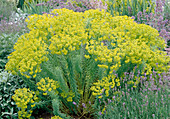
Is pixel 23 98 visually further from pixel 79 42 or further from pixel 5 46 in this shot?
pixel 5 46

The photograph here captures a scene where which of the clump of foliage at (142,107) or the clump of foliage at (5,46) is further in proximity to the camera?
the clump of foliage at (5,46)

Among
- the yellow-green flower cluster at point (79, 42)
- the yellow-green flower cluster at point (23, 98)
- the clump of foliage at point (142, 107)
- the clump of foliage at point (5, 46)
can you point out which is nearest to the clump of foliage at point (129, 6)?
the yellow-green flower cluster at point (79, 42)

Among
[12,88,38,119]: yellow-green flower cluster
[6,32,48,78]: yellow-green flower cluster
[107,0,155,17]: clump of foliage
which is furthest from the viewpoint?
[107,0,155,17]: clump of foliage

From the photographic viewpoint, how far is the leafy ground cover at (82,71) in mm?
2281

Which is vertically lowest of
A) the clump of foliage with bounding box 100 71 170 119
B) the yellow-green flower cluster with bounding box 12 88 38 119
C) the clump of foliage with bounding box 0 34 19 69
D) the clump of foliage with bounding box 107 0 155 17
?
the clump of foliage with bounding box 100 71 170 119

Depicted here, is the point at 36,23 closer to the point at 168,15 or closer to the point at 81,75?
the point at 81,75

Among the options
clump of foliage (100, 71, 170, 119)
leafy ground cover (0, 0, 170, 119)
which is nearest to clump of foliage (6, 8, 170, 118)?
leafy ground cover (0, 0, 170, 119)

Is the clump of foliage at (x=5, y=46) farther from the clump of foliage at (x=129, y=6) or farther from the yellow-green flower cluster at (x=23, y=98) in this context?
the clump of foliage at (x=129, y=6)

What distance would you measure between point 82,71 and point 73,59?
525 millimetres

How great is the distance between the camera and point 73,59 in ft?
7.89

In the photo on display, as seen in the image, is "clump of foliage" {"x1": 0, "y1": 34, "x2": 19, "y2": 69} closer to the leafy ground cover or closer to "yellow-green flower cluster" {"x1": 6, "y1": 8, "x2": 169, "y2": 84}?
the leafy ground cover

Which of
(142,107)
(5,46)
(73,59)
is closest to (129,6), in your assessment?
(5,46)

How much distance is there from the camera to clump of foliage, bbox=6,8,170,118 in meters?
2.27

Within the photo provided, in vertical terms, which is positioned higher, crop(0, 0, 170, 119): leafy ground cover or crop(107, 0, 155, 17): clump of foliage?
crop(107, 0, 155, 17): clump of foliage
